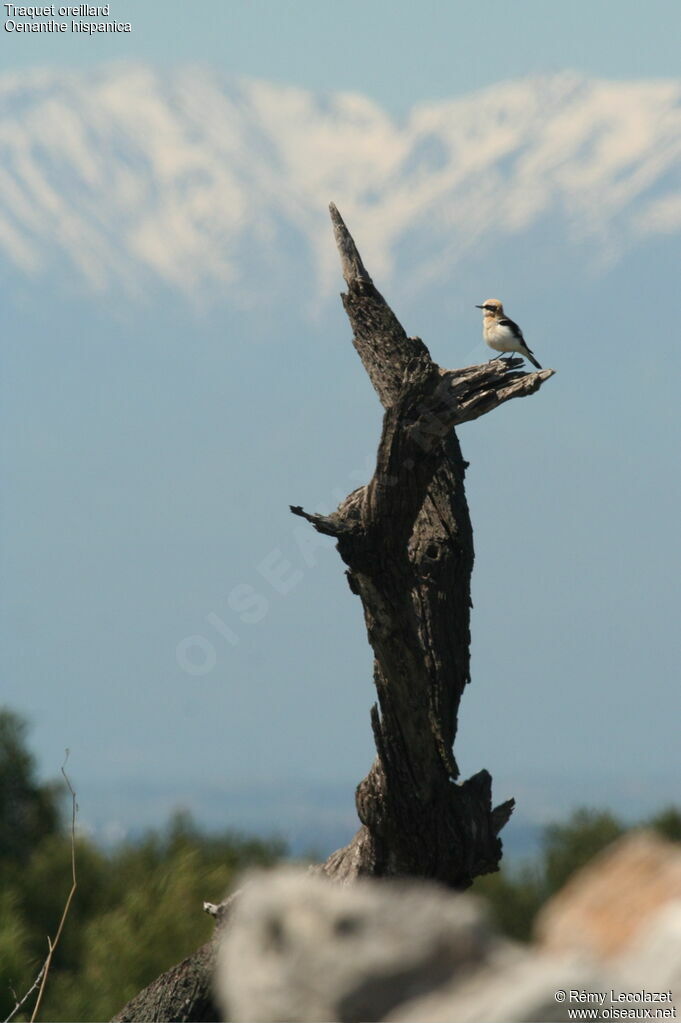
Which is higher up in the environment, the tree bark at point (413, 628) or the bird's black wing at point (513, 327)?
the bird's black wing at point (513, 327)

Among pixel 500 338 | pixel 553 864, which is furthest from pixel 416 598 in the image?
pixel 553 864

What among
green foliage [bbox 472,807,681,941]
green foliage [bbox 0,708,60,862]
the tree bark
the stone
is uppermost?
green foliage [bbox 0,708,60,862]

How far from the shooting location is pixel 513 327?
9.48m

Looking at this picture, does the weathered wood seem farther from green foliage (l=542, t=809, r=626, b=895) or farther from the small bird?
green foliage (l=542, t=809, r=626, b=895)

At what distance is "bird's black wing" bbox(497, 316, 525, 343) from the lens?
9.43m

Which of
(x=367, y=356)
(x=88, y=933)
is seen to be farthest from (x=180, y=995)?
(x=88, y=933)

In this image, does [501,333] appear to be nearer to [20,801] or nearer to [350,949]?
[350,949]

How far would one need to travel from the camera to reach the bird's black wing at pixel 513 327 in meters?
9.43

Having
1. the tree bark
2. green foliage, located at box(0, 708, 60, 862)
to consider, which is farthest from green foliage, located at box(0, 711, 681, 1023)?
the tree bark

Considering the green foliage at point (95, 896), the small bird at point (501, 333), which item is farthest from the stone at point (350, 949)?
the green foliage at point (95, 896)

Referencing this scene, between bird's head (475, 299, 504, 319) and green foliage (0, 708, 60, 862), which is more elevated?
green foliage (0, 708, 60, 862)

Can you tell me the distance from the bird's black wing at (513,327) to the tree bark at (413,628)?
2450 mm

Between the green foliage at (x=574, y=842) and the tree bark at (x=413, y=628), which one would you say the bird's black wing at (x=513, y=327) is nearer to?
the tree bark at (x=413, y=628)

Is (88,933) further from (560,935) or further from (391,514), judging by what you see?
(560,935)
